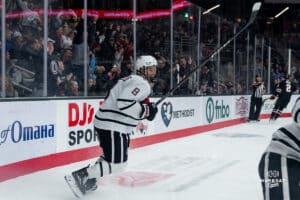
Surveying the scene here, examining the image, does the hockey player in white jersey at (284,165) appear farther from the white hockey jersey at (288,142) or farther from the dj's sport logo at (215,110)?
the dj's sport logo at (215,110)

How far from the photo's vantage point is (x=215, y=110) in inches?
416

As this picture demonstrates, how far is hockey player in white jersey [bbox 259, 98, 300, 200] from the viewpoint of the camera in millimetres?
2074

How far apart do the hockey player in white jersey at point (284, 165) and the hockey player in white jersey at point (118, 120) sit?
5.54 feet

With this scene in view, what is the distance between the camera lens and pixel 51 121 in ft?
17.4

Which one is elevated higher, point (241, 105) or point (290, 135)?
point (290, 135)

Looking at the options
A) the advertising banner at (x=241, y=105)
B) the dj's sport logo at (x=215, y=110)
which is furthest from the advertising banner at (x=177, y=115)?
the advertising banner at (x=241, y=105)

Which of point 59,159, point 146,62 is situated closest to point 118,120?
point 146,62

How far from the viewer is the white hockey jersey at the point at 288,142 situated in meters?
2.14

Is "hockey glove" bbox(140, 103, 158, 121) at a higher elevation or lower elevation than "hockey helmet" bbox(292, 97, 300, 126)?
lower

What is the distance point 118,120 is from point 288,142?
73.8 inches

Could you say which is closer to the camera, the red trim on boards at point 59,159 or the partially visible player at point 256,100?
the red trim on boards at point 59,159

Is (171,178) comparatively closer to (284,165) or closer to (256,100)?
(284,165)

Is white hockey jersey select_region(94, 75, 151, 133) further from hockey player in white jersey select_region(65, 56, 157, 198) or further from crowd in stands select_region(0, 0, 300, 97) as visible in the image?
crowd in stands select_region(0, 0, 300, 97)

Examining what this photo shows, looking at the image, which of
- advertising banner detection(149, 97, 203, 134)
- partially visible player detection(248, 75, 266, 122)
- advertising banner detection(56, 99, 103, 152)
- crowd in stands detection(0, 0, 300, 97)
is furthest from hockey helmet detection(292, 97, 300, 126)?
partially visible player detection(248, 75, 266, 122)
